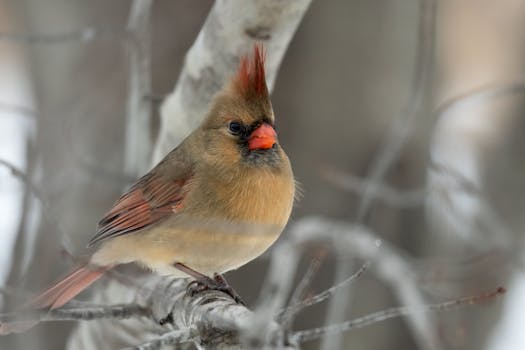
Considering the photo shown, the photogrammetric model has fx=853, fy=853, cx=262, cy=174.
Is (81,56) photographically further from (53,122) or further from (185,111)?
(185,111)

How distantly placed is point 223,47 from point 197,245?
0.69 meters

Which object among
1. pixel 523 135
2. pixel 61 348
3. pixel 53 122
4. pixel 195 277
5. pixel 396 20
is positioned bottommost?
pixel 195 277

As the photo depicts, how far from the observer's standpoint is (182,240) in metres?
3.05

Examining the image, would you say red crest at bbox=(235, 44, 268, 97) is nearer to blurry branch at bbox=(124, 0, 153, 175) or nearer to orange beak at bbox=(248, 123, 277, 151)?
orange beak at bbox=(248, 123, 277, 151)

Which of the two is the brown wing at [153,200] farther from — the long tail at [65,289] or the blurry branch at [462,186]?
the blurry branch at [462,186]

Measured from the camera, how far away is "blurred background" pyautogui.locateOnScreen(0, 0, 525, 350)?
4.41 metres

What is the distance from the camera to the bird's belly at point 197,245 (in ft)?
9.45

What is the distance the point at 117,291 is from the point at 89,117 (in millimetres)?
1195

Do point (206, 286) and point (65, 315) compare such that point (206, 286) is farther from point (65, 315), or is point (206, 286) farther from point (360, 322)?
point (360, 322)

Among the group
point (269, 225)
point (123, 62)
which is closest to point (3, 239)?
point (123, 62)

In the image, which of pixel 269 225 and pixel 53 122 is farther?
pixel 53 122

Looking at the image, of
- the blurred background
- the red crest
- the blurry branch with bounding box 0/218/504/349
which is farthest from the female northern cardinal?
the blurred background

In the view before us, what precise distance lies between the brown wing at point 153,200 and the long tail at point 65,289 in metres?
0.13

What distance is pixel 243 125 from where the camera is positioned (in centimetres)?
320
